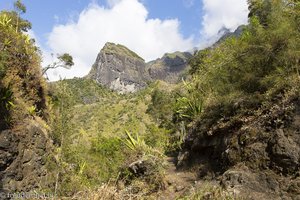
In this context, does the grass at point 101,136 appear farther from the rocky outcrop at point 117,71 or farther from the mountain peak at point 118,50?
the mountain peak at point 118,50

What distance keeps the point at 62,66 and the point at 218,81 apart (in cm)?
1297

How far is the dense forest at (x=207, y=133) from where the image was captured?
274 inches

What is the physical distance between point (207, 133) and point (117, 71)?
11089cm

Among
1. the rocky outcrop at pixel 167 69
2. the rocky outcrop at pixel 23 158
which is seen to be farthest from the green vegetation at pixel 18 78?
the rocky outcrop at pixel 167 69

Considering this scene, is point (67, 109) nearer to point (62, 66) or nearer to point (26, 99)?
point (26, 99)

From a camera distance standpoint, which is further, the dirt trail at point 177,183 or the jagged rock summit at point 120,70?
the jagged rock summit at point 120,70

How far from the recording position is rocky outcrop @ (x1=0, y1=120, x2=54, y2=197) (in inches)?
472

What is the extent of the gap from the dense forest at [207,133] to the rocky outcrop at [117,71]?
99224 mm

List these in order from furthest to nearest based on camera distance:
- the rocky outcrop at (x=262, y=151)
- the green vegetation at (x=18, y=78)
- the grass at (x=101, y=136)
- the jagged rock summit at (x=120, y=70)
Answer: the jagged rock summit at (x=120, y=70), the green vegetation at (x=18, y=78), the grass at (x=101, y=136), the rocky outcrop at (x=262, y=151)

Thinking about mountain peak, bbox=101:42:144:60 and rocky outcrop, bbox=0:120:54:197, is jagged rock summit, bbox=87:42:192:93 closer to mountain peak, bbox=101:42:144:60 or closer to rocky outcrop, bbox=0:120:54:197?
mountain peak, bbox=101:42:144:60

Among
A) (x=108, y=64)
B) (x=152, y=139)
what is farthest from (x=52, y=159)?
(x=108, y=64)

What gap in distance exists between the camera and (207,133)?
10141 millimetres

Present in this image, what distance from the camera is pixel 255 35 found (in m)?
9.47

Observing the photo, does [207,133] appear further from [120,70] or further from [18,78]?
[120,70]
